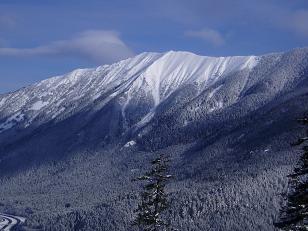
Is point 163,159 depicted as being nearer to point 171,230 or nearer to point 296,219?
point 171,230

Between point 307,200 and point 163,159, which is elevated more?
point 163,159

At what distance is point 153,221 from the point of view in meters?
44.9

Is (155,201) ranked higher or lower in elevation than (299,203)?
higher

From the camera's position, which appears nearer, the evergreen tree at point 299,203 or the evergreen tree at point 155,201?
the evergreen tree at point 299,203

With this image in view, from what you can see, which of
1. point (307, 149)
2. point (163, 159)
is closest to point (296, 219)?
point (307, 149)

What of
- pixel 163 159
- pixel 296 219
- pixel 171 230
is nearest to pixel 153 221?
pixel 171 230

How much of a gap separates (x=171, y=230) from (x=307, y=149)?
15268 mm

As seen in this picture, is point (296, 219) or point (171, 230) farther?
point (171, 230)

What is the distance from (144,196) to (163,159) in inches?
116

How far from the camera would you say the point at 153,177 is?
44438mm

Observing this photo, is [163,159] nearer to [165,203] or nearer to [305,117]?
[165,203]

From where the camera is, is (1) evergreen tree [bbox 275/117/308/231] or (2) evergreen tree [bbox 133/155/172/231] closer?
(1) evergreen tree [bbox 275/117/308/231]

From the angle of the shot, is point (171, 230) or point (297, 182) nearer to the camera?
point (297, 182)

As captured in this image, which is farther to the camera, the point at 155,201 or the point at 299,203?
the point at 155,201
